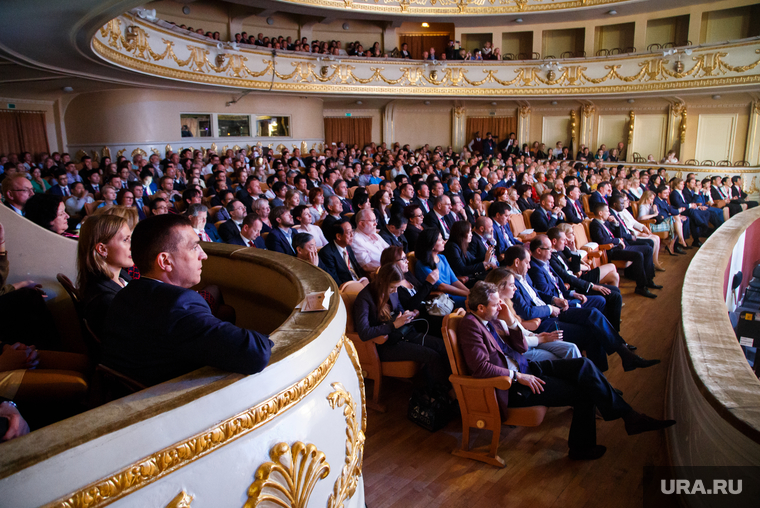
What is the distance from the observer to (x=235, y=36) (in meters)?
13.3

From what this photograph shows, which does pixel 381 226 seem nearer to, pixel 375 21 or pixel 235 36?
pixel 235 36

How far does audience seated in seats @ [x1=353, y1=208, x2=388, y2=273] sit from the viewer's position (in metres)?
4.49

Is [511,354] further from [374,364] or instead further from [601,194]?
[601,194]

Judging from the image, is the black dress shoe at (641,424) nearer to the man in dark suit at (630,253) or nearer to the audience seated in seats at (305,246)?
the audience seated in seats at (305,246)

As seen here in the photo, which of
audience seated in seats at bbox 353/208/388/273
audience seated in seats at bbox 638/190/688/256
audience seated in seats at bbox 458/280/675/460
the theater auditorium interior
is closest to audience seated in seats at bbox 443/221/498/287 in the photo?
the theater auditorium interior

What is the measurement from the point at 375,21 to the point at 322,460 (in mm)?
16641

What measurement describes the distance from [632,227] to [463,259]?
3603 millimetres

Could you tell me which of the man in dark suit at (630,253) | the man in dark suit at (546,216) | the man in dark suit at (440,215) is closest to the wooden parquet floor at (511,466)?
the man in dark suit at (630,253)

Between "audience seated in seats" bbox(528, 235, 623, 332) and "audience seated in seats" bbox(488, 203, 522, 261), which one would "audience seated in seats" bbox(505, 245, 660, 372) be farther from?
"audience seated in seats" bbox(488, 203, 522, 261)

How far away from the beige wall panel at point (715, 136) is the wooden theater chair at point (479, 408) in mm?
15056

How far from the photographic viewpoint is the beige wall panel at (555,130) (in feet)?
54.4

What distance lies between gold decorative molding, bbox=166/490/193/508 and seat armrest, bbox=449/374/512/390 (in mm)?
1797

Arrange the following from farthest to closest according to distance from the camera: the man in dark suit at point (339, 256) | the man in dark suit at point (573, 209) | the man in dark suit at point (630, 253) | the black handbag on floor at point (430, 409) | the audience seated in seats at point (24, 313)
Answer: the man in dark suit at point (573, 209) → the man in dark suit at point (630, 253) → the man in dark suit at point (339, 256) → the black handbag on floor at point (430, 409) → the audience seated in seats at point (24, 313)

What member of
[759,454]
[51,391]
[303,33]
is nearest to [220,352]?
[51,391]
